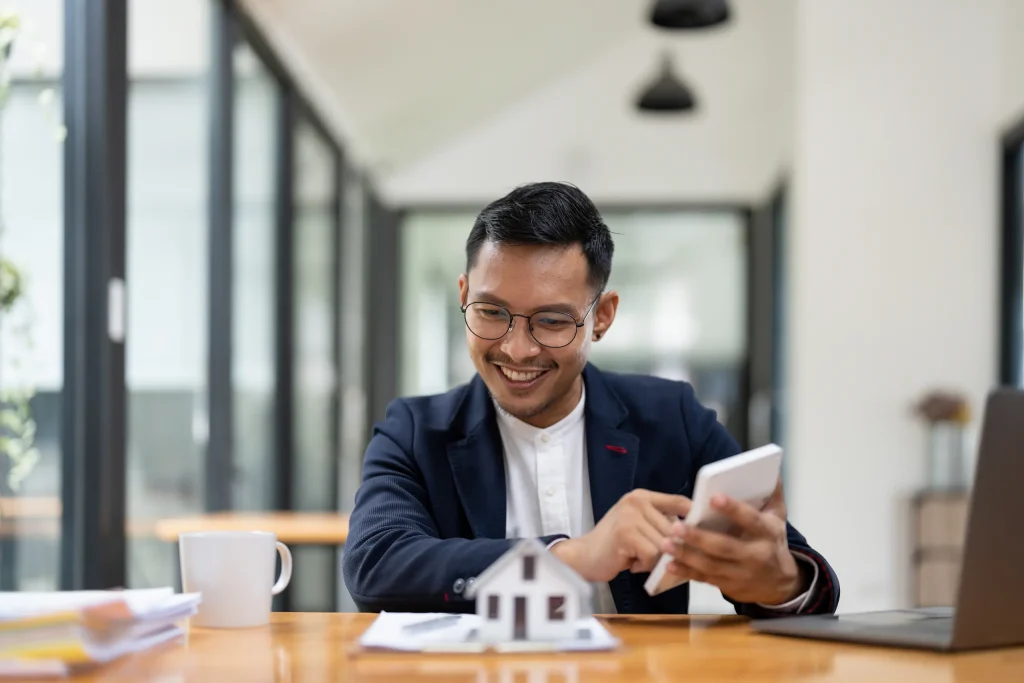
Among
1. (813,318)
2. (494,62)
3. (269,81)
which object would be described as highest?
(494,62)

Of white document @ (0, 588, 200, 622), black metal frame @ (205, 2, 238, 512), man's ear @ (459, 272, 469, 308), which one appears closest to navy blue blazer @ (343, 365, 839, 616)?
man's ear @ (459, 272, 469, 308)

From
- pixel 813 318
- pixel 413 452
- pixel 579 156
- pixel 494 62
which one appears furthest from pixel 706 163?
pixel 413 452

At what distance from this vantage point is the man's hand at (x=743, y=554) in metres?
1.44

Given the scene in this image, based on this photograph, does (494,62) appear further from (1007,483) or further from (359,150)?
(1007,483)

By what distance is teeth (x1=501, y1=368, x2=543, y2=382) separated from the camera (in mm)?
1819

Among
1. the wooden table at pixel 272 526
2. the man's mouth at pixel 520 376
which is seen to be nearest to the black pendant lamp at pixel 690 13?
the wooden table at pixel 272 526

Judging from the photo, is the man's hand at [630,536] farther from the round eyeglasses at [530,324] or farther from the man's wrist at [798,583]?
the round eyeglasses at [530,324]

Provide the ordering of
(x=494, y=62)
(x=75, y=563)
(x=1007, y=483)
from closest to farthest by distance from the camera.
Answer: (x=1007, y=483) < (x=75, y=563) < (x=494, y=62)

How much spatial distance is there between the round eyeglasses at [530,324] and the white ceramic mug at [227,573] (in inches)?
18.0

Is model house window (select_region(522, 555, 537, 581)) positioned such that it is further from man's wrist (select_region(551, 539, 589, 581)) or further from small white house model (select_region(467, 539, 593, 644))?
man's wrist (select_region(551, 539, 589, 581))

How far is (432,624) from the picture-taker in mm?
1416

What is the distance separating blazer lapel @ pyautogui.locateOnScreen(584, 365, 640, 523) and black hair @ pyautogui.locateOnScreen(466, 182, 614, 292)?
0.19m

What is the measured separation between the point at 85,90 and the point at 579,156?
584cm

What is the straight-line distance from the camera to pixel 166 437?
3.90m
